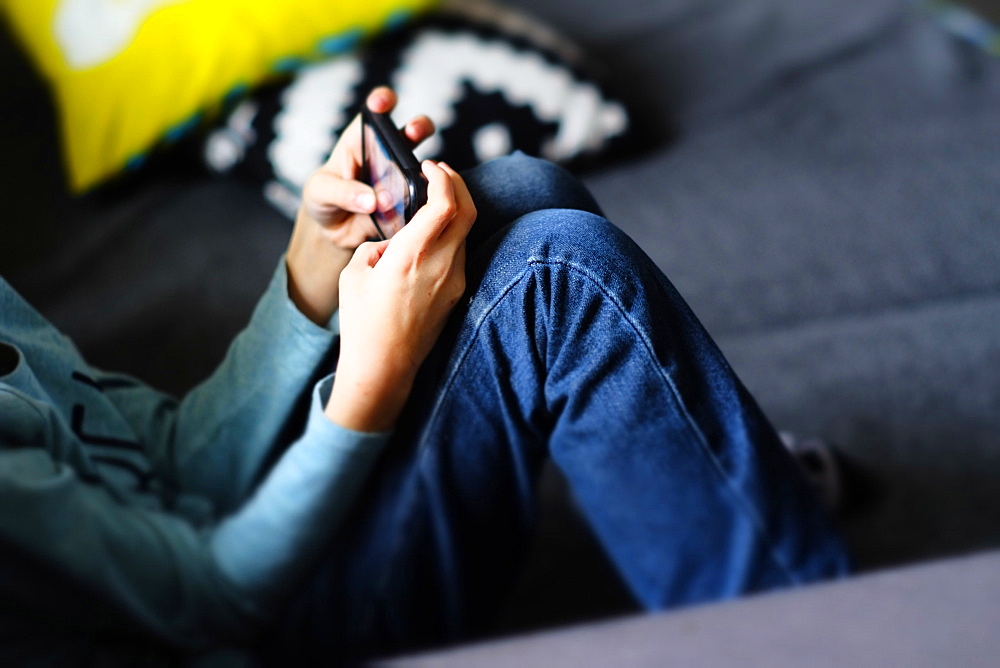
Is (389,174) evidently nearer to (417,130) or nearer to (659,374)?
(417,130)

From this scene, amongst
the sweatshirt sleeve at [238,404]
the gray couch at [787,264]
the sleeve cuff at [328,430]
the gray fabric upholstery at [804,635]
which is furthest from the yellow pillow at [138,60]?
the gray fabric upholstery at [804,635]

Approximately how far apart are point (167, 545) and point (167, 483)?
2.8 inches

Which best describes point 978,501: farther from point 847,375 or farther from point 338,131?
point 338,131

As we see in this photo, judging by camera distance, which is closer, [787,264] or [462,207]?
[462,207]

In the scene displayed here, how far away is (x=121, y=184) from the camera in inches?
32.4

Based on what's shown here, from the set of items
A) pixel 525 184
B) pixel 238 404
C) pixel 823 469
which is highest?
pixel 525 184

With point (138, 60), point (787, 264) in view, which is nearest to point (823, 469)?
point (787, 264)

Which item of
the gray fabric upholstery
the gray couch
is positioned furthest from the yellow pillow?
the gray fabric upholstery

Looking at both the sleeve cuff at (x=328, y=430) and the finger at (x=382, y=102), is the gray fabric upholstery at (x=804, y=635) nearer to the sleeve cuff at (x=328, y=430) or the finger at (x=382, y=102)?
the sleeve cuff at (x=328, y=430)

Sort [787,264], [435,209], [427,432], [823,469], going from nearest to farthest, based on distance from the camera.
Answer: [435,209], [427,432], [823,469], [787,264]

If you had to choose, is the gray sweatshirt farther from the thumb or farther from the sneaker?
the sneaker

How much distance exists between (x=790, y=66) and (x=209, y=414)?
85 centimetres

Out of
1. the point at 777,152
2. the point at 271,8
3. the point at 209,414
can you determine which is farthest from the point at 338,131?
the point at 777,152

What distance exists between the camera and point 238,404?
50 cm
